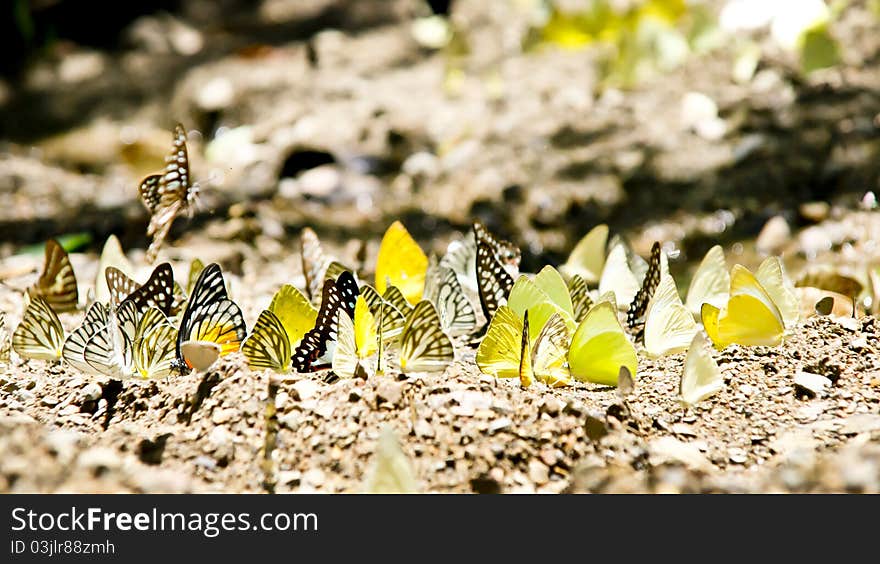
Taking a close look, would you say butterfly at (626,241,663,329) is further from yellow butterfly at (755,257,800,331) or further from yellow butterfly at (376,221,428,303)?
yellow butterfly at (376,221,428,303)

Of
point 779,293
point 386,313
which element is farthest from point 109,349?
point 779,293

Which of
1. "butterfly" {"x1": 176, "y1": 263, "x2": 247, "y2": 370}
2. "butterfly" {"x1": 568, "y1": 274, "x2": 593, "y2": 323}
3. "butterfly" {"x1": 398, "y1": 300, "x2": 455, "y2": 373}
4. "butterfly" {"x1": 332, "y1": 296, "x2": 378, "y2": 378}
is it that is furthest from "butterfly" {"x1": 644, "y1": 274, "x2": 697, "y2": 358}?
"butterfly" {"x1": 176, "y1": 263, "x2": 247, "y2": 370}

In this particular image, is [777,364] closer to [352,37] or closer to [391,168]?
[391,168]

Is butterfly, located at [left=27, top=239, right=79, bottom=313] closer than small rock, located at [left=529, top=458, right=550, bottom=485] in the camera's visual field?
No

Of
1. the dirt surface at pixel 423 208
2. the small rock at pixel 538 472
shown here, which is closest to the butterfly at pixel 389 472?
the dirt surface at pixel 423 208

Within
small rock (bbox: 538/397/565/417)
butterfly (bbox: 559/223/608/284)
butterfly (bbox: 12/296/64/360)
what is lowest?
small rock (bbox: 538/397/565/417)

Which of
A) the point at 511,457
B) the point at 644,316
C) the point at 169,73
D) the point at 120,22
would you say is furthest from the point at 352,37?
the point at 511,457

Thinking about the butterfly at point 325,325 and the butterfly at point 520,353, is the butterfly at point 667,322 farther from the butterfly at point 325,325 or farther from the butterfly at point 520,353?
the butterfly at point 325,325

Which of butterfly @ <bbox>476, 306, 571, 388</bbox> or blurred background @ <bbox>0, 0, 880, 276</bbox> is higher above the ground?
blurred background @ <bbox>0, 0, 880, 276</bbox>
